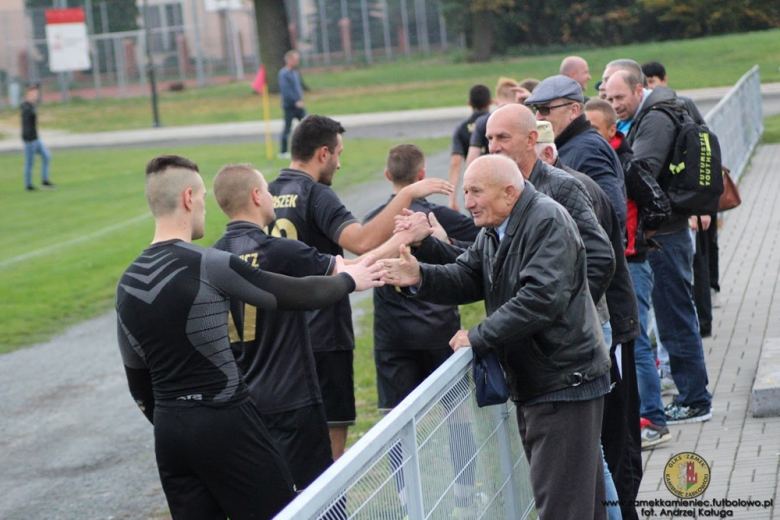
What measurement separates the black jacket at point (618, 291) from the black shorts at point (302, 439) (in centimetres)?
154

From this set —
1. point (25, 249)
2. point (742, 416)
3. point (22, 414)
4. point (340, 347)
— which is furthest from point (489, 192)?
point (25, 249)

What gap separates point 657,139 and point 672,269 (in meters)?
0.89

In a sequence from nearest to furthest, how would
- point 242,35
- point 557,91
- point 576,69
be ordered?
1. point 557,91
2. point 576,69
3. point 242,35

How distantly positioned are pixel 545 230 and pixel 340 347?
194 centimetres

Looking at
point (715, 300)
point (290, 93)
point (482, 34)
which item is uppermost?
point (482, 34)

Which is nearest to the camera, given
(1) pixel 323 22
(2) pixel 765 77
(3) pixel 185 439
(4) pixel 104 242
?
(3) pixel 185 439

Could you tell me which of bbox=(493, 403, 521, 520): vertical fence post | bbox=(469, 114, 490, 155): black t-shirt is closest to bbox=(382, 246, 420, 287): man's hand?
bbox=(493, 403, 521, 520): vertical fence post

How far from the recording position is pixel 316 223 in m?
5.71

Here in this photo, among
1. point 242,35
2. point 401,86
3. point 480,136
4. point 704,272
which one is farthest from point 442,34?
point 704,272

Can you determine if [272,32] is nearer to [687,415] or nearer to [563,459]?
[687,415]

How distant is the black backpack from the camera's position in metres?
7.09

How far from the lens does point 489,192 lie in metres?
4.36

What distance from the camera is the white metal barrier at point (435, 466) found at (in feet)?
10.4

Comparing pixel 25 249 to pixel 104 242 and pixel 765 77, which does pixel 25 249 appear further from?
pixel 765 77
